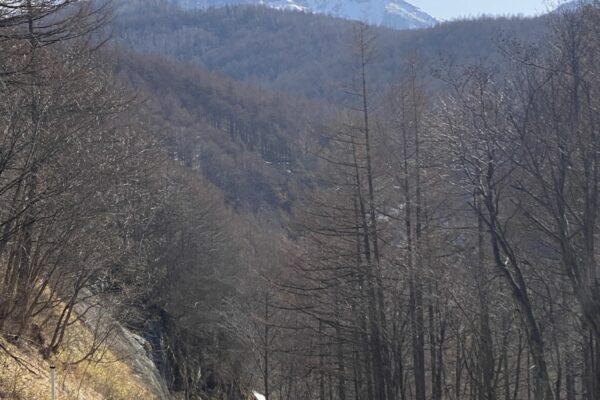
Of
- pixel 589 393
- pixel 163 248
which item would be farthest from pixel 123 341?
pixel 163 248

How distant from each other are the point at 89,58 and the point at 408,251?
789 centimetres

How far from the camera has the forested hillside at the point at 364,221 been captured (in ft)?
29.6

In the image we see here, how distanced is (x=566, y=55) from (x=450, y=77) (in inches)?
98.9

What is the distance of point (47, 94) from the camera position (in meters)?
8.99

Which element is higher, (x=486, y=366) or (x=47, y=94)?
(x=47, y=94)

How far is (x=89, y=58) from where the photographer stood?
1213 cm

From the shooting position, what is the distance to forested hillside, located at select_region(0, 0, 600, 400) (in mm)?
9023

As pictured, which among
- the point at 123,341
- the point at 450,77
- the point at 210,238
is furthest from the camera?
the point at 210,238

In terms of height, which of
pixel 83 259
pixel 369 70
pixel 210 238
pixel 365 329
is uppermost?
pixel 369 70

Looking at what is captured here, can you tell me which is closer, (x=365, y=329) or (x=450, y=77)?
(x=450, y=77)

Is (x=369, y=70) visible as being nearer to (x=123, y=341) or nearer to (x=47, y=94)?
(x=123, y=341)

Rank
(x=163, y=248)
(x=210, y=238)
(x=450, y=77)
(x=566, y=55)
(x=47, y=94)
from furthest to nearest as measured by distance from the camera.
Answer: (x=210, y=238) → (x=163, y=248) → (x=450, y=77) → (x=566, y=55) → (x=47, y=94)

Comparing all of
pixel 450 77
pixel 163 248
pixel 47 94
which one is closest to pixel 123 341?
pixel 47 94

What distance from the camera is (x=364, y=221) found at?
52.9 feet
